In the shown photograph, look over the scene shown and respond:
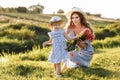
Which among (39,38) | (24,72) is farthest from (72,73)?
(39,38)

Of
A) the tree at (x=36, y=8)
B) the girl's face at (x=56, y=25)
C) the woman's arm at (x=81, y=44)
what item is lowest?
the tree at (x=36, y=8)

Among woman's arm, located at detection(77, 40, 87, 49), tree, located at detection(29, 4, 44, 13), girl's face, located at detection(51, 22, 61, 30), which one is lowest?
tree, located at detection(29, 4, 44, 13)

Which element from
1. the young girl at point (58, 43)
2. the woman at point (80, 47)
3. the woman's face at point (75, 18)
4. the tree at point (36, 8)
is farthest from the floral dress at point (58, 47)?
the tree at point (36, 8)

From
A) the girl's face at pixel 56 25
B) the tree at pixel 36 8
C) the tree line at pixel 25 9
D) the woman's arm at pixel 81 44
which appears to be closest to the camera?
the girl's face at pixel 56 25

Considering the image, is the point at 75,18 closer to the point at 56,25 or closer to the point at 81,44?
the point at 81,44

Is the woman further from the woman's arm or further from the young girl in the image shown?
the young girl

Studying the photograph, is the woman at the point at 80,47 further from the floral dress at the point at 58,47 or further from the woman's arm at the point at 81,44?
the floral dress at the point at 58,47

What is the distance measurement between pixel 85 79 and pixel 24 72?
1.26 metres

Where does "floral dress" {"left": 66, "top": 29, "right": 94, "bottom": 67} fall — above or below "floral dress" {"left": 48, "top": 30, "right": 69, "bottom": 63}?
below

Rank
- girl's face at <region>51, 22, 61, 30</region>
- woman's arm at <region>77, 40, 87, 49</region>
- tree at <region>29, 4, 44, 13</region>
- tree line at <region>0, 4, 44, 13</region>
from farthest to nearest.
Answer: tree at <region>29, 4, 44, 13</region>
tree line at <region>0, 4, 44, 13</region>
woman's arm at <region>77, 40, 87, 49</region>
girl's face at <region>51, 22, 61, 30</region>

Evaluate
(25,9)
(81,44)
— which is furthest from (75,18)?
(25,9)

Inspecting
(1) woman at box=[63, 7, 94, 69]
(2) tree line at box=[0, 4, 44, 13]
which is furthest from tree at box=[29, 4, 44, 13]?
(1) woman at box=[63, 7, 94, 69]

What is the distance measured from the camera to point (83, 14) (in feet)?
26.1

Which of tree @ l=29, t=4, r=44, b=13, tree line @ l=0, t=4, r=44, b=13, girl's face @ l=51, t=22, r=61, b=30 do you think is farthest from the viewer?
tree @ l=29, t=4, r=44, b=13
